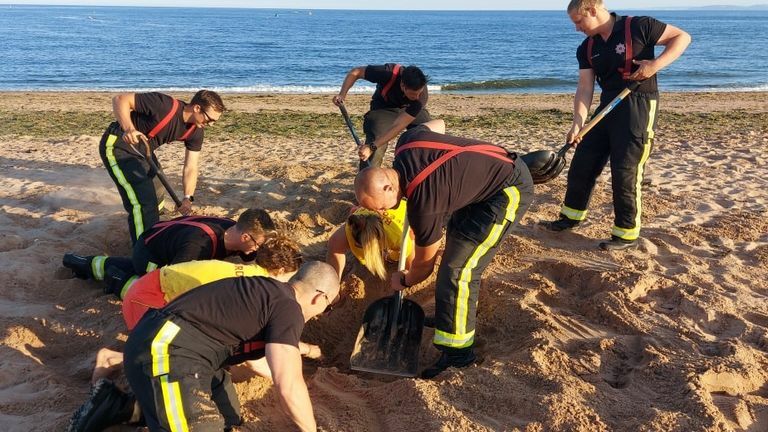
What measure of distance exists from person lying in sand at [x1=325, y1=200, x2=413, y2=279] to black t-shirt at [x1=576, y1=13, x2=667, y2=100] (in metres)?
1.82

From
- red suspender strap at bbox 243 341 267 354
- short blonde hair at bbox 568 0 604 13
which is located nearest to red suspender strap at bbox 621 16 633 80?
short blonde hair at bbox 568 0 604 13

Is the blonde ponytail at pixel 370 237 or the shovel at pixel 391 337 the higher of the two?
the blonde ponytail at pixel 370 237

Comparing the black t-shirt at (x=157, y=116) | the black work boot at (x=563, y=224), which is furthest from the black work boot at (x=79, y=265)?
the black work boot at (x=563, y=224)

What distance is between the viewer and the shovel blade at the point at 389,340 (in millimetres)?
3826

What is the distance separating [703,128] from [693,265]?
625cm

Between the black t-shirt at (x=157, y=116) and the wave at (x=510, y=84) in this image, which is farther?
the wave at (x=510, y=84)

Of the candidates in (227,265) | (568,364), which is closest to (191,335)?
(227,265)

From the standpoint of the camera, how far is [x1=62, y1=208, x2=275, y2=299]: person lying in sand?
3.71 meters

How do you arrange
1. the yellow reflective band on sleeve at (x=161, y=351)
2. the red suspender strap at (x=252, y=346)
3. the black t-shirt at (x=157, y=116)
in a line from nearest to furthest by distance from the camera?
the yellow reflective band on sleeve at (x=161, y=351) → the red suspender strap at (x=252, y=346) → the black t-shirt at (x=157, y=116)

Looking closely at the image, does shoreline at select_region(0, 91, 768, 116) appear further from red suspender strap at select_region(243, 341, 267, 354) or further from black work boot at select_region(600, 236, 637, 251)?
red suspender strap at select_region(243, 341, 267, 354)

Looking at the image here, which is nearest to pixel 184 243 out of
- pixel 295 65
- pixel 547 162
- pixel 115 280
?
pixel 115 280

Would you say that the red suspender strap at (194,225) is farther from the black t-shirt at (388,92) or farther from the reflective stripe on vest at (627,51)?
the reflective stripe on vest at (627,51)

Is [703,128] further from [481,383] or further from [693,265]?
[481,383]

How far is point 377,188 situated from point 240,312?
2.71 feet
